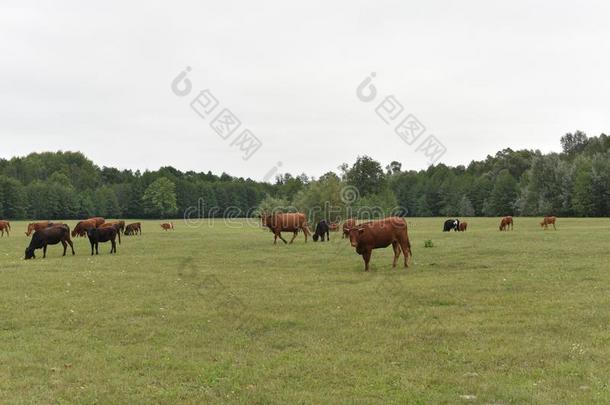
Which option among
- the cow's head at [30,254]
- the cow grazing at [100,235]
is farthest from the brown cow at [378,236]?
the cow's head at [30,254]

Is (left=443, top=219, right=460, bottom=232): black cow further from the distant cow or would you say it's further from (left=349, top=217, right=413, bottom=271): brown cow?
(left=349, top=217, right=413, bottom=271): brown cow

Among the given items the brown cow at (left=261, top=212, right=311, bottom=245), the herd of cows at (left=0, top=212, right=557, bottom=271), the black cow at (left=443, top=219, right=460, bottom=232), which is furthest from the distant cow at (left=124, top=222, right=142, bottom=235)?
the black cow at (left=443, top=219, right=460, bottom=232)

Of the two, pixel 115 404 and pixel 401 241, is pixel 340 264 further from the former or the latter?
pixel 115 404

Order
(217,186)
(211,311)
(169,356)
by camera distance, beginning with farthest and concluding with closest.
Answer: (217,186), (211,311), (169,356)

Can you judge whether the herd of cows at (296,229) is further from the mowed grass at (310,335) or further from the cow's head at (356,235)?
the mowed grass at (310,335)

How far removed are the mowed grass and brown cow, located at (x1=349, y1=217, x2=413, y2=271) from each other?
3.03 feet

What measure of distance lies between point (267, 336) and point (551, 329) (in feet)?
18.9

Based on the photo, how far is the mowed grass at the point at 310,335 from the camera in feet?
27.4

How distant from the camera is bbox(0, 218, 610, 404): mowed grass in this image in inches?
329

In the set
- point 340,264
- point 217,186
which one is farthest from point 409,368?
point 217,186

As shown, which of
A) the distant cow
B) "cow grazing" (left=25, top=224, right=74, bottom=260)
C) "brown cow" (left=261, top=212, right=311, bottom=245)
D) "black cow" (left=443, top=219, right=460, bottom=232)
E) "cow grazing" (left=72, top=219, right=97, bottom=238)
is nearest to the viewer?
"cow grazing" (left=25, top=224, right=74, bottom=260)

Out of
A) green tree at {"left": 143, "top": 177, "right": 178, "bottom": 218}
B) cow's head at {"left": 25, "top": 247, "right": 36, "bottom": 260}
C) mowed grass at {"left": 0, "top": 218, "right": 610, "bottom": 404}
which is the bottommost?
mowed grass at {"left": 0, "top": 218, "right": 610, "bottom": 404}

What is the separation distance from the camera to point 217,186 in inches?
6491

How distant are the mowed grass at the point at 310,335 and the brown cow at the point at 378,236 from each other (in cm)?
92
